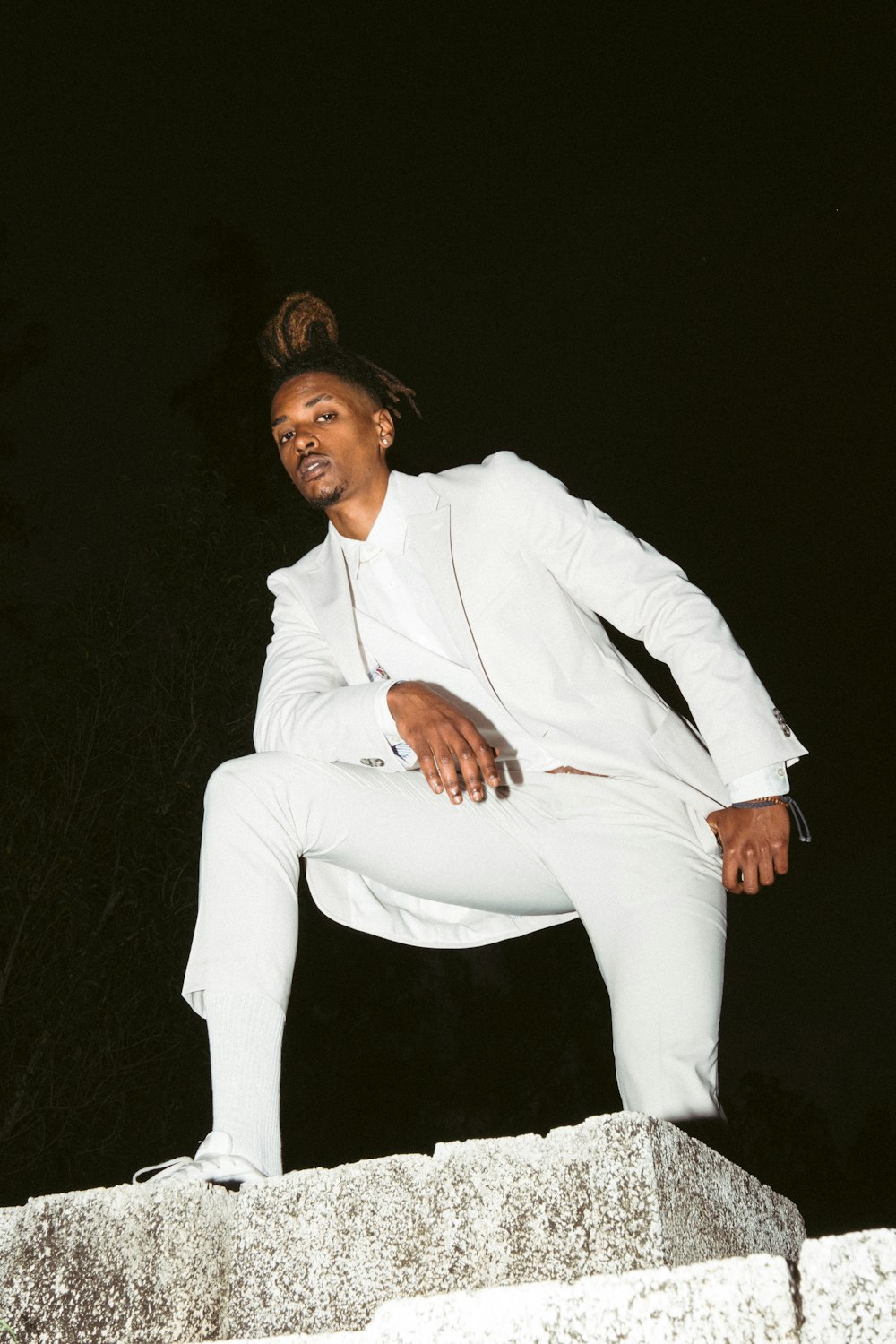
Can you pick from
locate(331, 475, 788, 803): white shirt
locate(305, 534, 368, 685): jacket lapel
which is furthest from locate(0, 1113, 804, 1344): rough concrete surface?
locate(305, 534, 368, 685): jacket lapel

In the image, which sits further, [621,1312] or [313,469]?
[313,469]

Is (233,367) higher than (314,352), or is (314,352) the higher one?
(233,367)

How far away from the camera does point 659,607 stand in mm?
2580

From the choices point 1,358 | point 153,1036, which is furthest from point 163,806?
point 1,358

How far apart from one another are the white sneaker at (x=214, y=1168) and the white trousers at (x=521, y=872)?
0.84 ft

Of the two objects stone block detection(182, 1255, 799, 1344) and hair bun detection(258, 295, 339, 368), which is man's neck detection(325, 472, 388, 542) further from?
stone block detection(182, 1255, 799, 1344)

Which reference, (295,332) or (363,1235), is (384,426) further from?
(363,1235)

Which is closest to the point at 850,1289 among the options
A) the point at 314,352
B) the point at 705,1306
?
the point at 705,1306

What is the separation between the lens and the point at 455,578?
108 inches

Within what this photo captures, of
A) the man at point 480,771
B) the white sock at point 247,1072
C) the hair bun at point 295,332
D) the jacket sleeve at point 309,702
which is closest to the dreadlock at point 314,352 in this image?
the hair bun at point 295,332

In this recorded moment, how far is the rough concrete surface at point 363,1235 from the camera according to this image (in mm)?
1476

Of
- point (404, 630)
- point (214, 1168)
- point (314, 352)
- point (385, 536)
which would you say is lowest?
point (214, 1168)

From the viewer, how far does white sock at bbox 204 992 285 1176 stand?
2.01 m

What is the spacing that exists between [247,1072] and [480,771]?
0.66m
